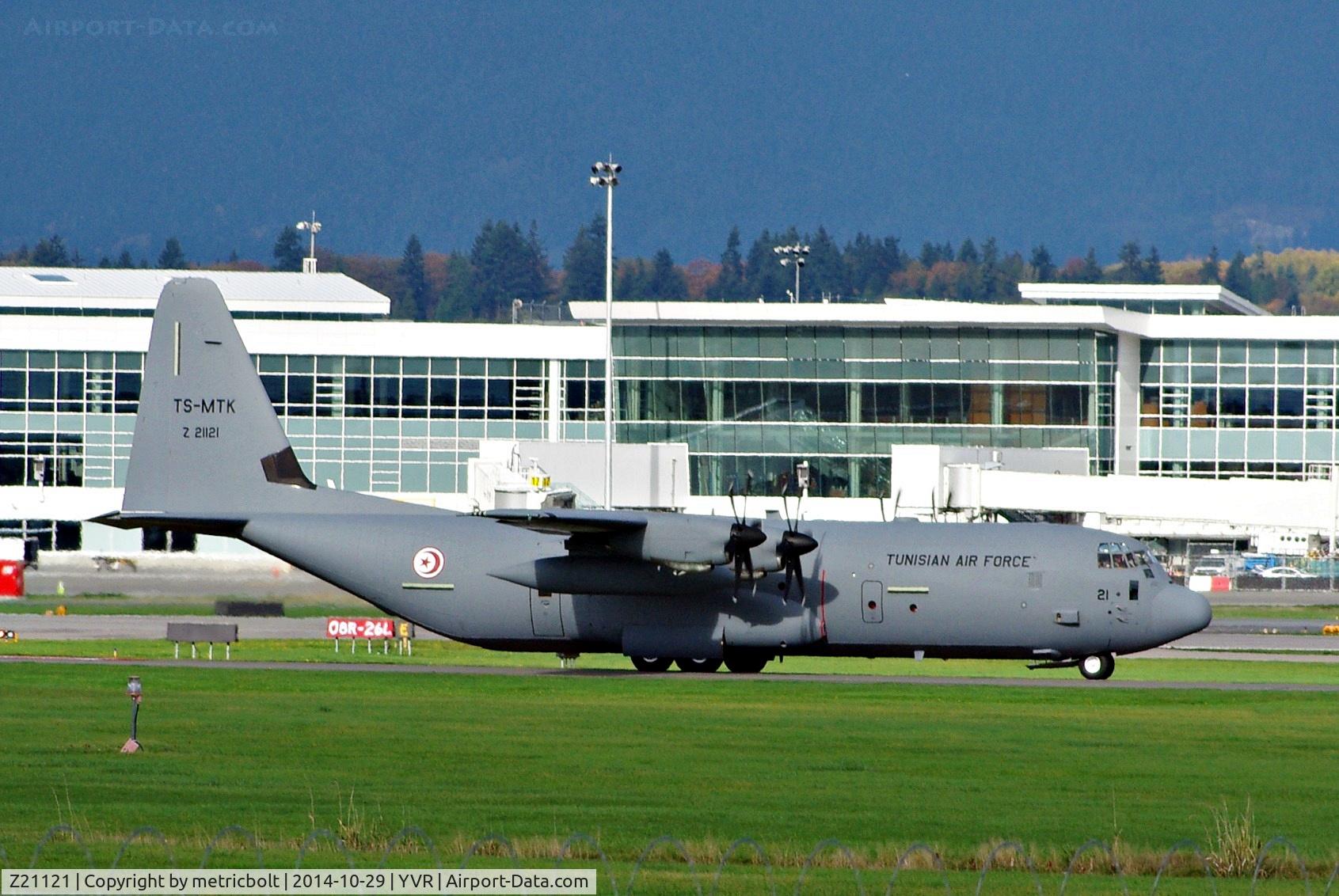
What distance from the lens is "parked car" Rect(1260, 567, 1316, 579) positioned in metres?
84.7

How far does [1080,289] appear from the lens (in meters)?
120

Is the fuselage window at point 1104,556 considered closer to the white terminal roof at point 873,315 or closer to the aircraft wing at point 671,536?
the aircraft wing at point 671,536

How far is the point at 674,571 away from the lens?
135ft

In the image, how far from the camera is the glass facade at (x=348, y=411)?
314 ft

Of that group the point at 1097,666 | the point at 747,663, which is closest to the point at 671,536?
the point at 747,663

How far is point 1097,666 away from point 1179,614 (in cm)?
222

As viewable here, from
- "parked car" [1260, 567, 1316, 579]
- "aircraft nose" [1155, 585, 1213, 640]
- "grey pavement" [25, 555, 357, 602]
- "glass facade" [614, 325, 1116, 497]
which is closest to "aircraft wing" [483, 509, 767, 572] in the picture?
"aircraft nose" [1155, 585, 1213, 640]

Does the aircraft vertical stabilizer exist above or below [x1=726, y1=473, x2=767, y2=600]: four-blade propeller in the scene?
above

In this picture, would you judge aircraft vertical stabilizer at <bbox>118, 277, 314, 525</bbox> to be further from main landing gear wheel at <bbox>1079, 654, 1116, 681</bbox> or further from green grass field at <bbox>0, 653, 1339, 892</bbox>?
main landing gear wheel at <bbox>1079, 654, 1116, 681</bbox>

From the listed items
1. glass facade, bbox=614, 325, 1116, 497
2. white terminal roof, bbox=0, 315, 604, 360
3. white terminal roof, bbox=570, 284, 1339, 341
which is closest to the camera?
white terminal roof, bbox=570, 284, 1339, 341

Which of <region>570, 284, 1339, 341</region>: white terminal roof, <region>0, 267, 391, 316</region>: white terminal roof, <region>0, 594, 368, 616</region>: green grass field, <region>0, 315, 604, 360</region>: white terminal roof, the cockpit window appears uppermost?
<region>0, 267, 391, 316</region>: white terminal roof

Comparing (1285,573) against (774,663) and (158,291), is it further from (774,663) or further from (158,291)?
(158,291)

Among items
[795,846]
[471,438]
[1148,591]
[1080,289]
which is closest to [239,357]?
[1148,591]

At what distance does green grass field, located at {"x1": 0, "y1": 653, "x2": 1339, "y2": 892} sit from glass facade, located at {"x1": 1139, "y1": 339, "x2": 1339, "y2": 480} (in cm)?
6073
